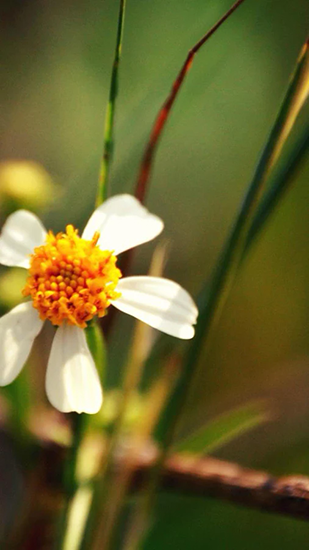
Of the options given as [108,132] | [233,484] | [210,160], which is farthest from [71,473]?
[210,160]

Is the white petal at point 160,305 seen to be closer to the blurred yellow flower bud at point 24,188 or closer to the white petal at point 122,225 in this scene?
the white petal at point 122,225

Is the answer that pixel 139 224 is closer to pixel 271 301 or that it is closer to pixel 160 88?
pixel 160 88

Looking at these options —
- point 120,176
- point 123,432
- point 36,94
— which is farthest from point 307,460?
point 36,94

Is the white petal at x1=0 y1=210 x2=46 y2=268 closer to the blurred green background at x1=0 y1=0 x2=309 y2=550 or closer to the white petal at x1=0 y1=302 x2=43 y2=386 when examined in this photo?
the white petal at x1=0 y1=302 x2=43 y2=386

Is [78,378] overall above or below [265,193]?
below

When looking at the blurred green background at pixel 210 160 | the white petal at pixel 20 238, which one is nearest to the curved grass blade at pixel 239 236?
the white petal at pixel 20 238

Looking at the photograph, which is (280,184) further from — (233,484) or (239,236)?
(233,484)

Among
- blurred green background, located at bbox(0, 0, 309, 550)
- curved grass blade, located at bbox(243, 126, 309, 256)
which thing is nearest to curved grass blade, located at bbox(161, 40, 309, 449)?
curved grass blade, located at bbox(243, 126, 309, 256)
